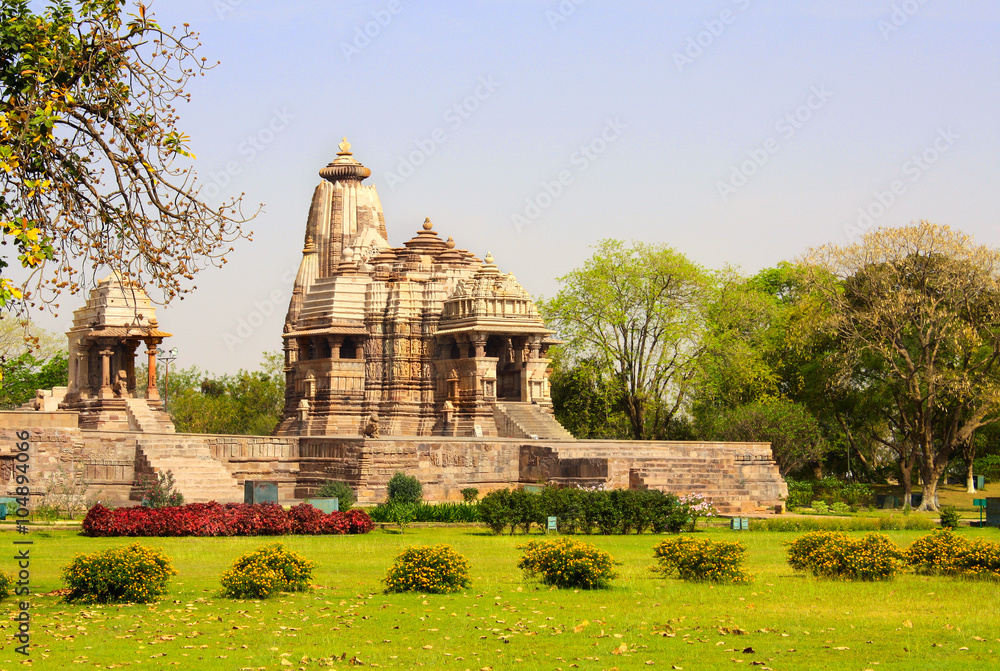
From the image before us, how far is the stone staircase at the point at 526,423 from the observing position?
44.0 m

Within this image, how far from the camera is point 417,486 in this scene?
35.8 meters

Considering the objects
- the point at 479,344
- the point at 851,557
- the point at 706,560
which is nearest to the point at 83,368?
the point at 479,344

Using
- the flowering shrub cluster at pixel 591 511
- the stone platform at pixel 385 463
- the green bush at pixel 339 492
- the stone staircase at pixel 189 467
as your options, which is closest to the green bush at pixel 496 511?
the flowering shrub cluster at pixel 591 511

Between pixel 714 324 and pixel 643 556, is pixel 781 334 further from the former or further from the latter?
pixel 643 556

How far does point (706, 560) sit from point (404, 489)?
1730cm

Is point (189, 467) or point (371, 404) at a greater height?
point (371, 404)

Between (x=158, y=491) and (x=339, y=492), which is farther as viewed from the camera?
(x=339, y=492)

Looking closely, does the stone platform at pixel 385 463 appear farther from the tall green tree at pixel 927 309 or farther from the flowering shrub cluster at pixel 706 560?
the flowering shrub cluster at pixel 706 560

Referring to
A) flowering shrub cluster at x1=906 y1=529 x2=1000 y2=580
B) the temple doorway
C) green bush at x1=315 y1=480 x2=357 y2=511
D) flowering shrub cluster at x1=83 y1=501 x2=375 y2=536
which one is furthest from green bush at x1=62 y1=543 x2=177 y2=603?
the temple doorway

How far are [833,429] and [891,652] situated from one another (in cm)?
4418

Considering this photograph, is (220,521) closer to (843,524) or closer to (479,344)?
(843,524)

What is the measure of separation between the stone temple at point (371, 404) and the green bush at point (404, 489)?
1795 mm

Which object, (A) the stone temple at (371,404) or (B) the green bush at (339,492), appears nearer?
(B) the green bush at (339,492)

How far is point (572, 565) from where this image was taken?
1819 centimetres
